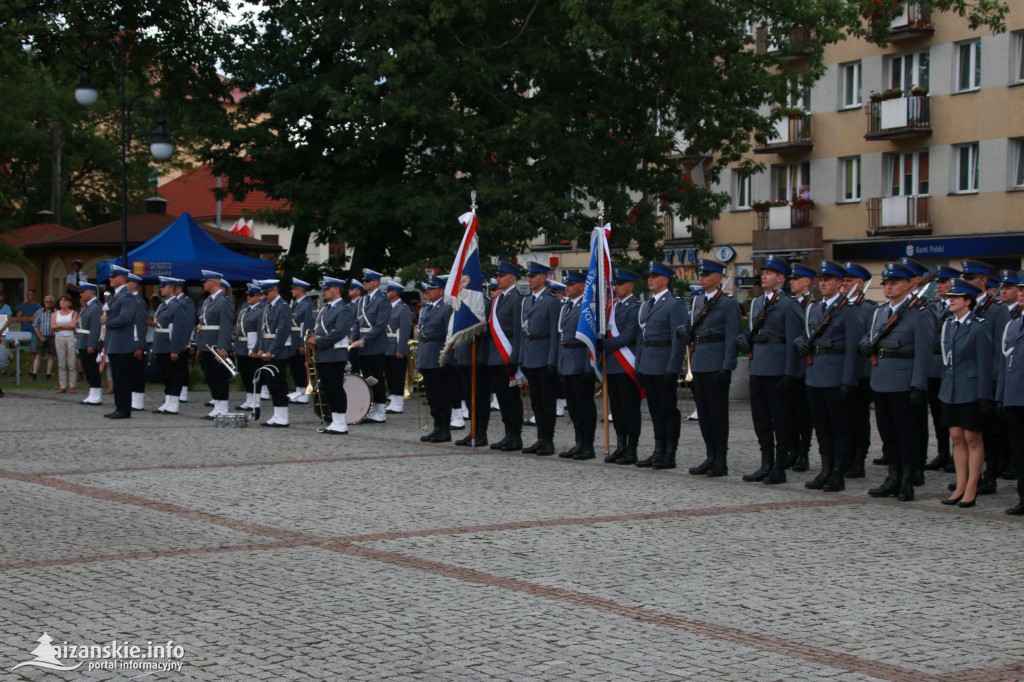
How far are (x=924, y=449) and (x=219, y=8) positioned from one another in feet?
66.9

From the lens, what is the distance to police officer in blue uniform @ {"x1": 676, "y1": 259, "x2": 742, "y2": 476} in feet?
45.9

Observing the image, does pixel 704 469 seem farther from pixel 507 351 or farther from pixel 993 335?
pixel 507 351

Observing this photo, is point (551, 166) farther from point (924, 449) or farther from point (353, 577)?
point (353, 577)

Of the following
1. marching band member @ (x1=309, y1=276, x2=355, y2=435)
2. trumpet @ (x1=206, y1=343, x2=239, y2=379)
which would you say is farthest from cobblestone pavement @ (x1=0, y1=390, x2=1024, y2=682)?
trumpet @ (x1=206, y1=343, x2=239, y2=379)

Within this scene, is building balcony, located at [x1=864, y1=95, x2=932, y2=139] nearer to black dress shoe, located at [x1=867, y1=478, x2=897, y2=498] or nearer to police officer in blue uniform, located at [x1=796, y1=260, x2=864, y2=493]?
police officer in blue uniform, located at [x1=796, y1=260, x2=864, y2=493]

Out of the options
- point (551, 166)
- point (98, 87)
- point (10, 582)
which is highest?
point (98, 87)

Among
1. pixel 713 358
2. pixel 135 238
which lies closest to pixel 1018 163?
Result: pixel 135 238

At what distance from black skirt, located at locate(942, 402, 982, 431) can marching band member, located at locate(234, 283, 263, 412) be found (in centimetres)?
1041

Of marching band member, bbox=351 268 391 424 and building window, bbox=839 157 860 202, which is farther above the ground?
building window, bbox=839 157 860 202

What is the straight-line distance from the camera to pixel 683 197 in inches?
1112

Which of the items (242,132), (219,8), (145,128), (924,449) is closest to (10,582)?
(924,449)

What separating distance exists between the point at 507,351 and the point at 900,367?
5.31 meters

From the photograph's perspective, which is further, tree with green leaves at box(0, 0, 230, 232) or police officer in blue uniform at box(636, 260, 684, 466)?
tree with green leaves at box(0, 0, 230, 232)

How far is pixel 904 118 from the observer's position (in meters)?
40.8
